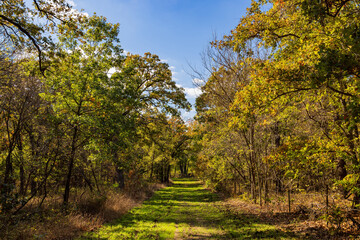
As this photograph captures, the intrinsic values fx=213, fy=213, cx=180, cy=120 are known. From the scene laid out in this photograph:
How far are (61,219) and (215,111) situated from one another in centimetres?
1129

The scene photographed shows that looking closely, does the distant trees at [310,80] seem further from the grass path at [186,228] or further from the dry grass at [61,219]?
the dry grass at [61,219]

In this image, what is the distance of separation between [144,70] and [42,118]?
37.3 feet

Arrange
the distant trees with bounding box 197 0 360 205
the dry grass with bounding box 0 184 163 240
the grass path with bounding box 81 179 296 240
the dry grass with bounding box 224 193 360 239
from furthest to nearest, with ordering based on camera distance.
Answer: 1. the grass path with bounding box 81 179 296 240
2. the dry grass with bounding box 224 193 360 239
3. the dry grass with bounding box 0 184 163 240
4. the distant trees with bounding box 197 0 360 205

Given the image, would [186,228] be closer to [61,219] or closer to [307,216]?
[61,219]

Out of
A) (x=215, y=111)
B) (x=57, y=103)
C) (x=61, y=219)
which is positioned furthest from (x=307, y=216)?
(x=57, y=103)

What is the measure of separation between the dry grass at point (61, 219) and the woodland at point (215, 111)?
5cm

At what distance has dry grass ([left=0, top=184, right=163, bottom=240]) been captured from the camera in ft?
21.5

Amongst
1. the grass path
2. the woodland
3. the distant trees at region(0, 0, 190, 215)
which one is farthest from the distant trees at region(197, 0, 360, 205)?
the distant trees at region(0, 0, 190, 215)

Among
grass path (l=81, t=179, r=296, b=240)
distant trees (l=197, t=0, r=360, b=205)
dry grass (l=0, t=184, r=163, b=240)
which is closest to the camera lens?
distant trees (l=197, t=0, r=360, b=205)

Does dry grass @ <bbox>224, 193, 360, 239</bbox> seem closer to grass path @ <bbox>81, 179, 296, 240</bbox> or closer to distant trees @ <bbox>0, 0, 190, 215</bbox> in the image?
grass path @ <bbox>81, 179, 296, 240</bbox>

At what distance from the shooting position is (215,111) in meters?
15.7

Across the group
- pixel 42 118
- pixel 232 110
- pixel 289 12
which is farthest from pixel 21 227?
pixel 289 12

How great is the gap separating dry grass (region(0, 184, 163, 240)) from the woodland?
53mm

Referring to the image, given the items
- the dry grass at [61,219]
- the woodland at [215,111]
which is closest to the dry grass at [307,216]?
the woodland at [215,111]
